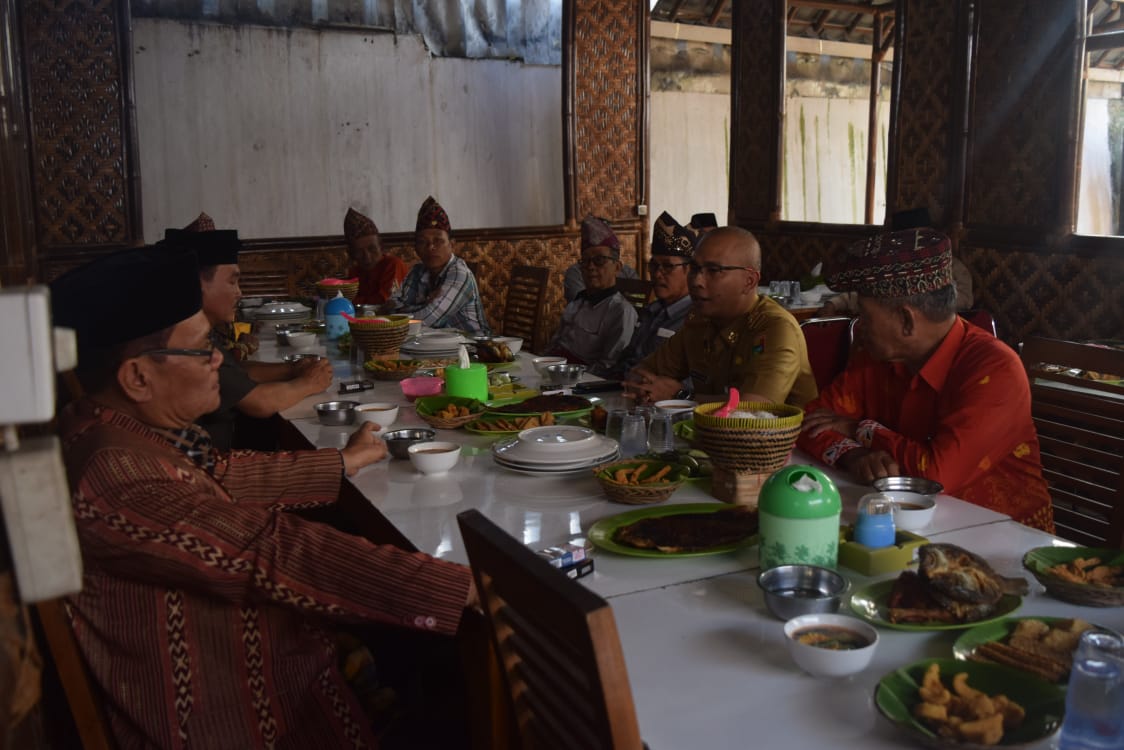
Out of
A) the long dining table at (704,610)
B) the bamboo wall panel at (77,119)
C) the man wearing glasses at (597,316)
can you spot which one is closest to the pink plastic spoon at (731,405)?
the long dining table at (704,610)

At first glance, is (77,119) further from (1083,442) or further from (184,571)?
(1083,442)

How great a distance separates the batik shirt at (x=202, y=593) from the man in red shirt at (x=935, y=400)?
109 cm

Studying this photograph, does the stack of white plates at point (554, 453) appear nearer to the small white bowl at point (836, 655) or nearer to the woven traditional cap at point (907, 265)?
the woven traditional cap at point (907, 265)

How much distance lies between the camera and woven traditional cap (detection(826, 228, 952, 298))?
86.7 inches

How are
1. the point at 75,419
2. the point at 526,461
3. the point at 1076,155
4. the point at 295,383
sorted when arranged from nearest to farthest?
the point at 75,419 < the point at 526,461 < the point at 295,383 < the point at 1076,155

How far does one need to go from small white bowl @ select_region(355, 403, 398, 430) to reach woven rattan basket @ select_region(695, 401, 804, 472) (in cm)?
105

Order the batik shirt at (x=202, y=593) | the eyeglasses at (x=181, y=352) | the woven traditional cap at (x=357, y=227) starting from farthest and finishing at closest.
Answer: the woven traditional cap at (x=357, y=227), the eyeglasses at (x=181, y=352), the batik shirt at (x=202, y=593)

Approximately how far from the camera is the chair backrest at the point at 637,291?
5227 millimetres

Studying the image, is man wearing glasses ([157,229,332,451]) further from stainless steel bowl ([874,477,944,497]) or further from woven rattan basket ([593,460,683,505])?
stainless steel bowl ([874,477,944,497])

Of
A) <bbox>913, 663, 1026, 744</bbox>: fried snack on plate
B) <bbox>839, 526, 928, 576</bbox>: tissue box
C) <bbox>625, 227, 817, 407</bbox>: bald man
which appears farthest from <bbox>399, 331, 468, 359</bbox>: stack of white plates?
<bbox>913, 663, 1026, 744</bbox>: fried snack on plate

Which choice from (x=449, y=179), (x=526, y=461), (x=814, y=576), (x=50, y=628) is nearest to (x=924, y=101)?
(x=449, y=179)

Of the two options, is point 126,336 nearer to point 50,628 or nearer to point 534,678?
point 50,628

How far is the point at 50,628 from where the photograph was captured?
4.68ft

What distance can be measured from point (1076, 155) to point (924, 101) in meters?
1.30
